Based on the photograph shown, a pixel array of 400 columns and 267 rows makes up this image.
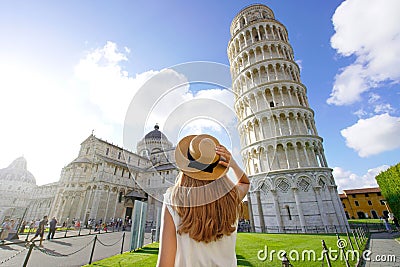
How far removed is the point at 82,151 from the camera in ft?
138

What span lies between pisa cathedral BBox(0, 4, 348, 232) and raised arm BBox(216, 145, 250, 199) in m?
8.03

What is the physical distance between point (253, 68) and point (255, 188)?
16.7 meters

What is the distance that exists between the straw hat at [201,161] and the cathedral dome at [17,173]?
116 m

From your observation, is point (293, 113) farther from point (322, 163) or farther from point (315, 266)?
point (315, 266)

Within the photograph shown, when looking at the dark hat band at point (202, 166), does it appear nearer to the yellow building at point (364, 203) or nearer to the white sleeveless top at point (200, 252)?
the white sleeveless top at point (200, 252)

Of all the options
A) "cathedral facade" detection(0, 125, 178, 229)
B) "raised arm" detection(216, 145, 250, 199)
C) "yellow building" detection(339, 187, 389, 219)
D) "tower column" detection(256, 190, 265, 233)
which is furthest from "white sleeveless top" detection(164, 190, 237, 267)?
"yellow building" detection(339, 187, 389, 219)

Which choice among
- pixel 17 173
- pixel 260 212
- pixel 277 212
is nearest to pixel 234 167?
pixel 277 212

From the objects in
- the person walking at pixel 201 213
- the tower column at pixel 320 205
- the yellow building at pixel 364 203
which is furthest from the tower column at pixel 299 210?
the yellow building at pixel 364 203

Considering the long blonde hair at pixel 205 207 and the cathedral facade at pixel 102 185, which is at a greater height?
the cathedral facade at pixel 102 185

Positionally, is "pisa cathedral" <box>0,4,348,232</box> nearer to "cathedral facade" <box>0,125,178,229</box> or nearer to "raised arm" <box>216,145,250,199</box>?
"cathedral facade" <box>0,125,178,229</box>

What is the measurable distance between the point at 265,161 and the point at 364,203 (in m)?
45.9

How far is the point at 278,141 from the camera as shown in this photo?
70.8 feet

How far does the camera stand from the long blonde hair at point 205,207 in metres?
1.49

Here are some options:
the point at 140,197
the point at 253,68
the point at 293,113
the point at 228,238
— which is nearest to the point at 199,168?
the point at 228,238
